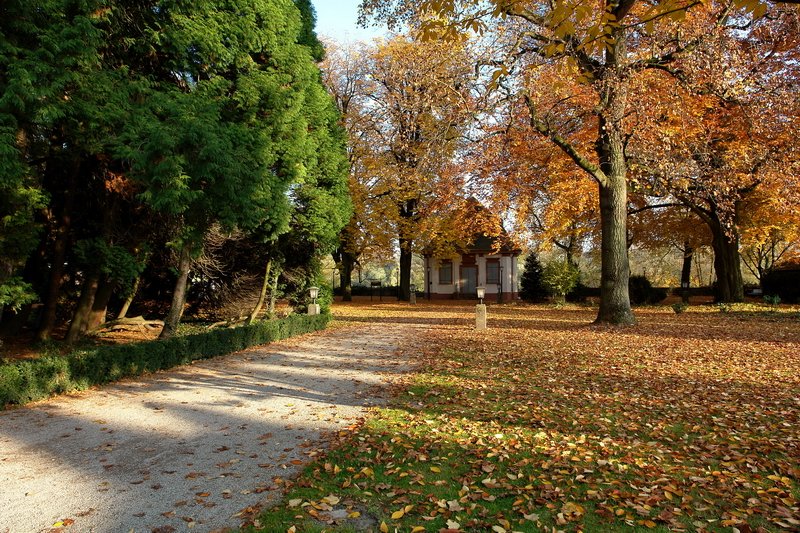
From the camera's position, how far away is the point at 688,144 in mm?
Answer: 17391

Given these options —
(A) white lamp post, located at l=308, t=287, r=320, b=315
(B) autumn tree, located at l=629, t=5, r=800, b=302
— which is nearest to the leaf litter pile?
(B) autumn tree, located at l=629, t=5, r=800, b=302

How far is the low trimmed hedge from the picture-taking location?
6.85m

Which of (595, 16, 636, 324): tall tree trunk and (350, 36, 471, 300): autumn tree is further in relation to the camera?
(350, 36, 471, 300): autumn tree

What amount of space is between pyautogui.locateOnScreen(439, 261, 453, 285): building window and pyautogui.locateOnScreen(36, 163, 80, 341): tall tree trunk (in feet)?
81.5

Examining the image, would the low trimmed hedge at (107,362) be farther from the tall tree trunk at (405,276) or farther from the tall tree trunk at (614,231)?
the tall tree trunk at (405,276)

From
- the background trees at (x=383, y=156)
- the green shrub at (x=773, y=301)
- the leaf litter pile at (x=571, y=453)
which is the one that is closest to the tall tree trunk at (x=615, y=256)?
the leaf litter pile at (x=571, y=453)

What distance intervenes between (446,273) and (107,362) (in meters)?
27.9

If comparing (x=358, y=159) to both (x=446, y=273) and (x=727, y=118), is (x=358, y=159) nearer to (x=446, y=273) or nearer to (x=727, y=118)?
(x=446, y=273)

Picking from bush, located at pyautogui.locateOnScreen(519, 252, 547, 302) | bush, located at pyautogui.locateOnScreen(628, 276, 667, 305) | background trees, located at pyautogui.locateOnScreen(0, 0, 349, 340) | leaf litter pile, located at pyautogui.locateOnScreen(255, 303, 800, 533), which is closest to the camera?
leaf litter pile, located at pyautogui.locateOnScreen(255, 303, 800, 533)

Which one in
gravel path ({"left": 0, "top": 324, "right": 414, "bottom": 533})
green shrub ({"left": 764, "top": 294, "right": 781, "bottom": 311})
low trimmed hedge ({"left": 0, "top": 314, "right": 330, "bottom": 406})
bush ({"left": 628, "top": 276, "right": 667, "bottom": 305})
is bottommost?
gravel path ({"left": 0, "top": 324, "right": 414, "bottom": 533})

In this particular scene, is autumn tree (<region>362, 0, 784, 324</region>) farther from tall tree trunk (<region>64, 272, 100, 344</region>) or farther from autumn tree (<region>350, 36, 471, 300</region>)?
tall tree trunk (<region>64, 272, 100, 344</region>)

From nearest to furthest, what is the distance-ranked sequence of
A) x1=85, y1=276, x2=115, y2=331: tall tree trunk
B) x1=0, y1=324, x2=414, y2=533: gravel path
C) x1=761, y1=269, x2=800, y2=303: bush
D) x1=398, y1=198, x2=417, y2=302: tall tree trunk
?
x1=0, y1=324, x2=414, y2=533: gravel path < x1=85, y1=276, x2=115, y2=331: tall tree trunk < x1=761, y1=269, x2=800, y2=303: bush < x1=398, y1=198, x2=417, y2=302: tall tree trunk

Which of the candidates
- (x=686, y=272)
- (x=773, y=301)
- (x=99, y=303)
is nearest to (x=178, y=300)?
(x=99, y=303)

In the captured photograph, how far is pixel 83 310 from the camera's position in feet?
41.0
